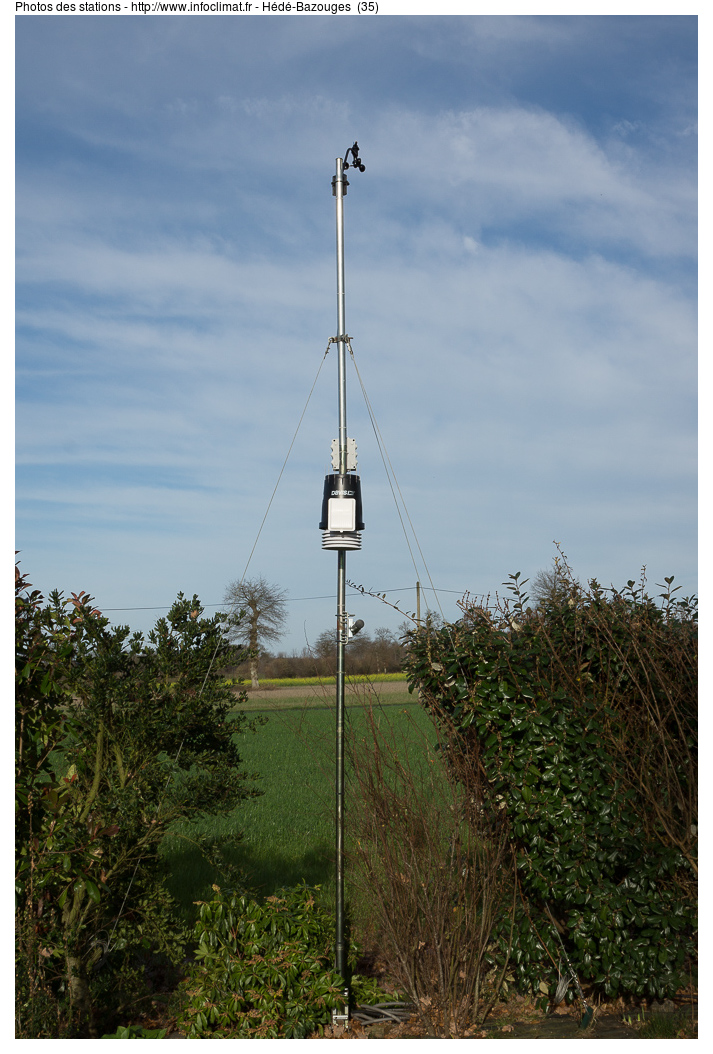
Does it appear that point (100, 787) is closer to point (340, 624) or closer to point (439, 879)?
point (340, 624)

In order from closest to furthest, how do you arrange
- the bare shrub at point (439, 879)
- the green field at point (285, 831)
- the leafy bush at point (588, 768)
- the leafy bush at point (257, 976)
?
the leafy bush at point (257, 976) < the leafy bush at point (588, 768) < the bare shrub at point (439, 879) < the green field at point (285, 831)

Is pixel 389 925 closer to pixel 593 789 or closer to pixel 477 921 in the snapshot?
pixel 477 921

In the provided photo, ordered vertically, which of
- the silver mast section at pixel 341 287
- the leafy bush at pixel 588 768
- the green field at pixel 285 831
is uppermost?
the silver mast section at pixel 341 287

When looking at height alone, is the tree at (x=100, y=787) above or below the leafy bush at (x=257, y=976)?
above

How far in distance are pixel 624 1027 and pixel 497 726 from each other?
1.69m

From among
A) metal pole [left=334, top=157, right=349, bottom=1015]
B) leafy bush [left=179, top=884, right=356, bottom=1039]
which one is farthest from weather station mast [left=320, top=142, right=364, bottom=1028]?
leafy bush [left=179, top=884, right=356, bottom=1039]

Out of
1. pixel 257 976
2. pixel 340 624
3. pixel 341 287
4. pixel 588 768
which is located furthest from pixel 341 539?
pixel 257 976

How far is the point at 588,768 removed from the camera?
3963 millimetres

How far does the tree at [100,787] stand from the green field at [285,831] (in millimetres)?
362

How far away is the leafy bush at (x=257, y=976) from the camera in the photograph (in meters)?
3.66

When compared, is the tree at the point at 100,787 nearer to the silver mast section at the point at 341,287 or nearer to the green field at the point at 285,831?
the green field at the point at 285,831

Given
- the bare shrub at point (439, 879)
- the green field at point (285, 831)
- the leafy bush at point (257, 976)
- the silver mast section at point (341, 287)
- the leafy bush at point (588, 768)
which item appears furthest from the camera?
the green field at point (285, 831)

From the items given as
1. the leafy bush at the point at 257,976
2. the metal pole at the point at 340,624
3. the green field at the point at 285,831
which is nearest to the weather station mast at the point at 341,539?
the metal pole at the point at 340,624

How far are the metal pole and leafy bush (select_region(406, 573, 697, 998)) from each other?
1.59ft
